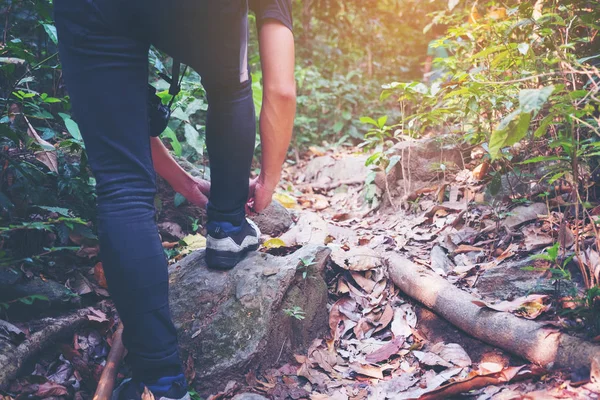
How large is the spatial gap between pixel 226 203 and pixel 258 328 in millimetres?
536

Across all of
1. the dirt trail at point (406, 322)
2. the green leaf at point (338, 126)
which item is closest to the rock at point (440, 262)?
the dirt trail at point (406, 322)

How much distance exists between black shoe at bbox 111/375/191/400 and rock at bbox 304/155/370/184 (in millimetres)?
3046

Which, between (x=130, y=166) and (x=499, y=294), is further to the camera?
(x=499, y=294)

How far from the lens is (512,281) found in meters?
2.01

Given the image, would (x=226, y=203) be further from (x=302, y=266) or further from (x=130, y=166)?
(x=130, y=166)

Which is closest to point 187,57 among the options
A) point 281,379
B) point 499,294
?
point 281,379

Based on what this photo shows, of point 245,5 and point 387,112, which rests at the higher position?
point 245,5

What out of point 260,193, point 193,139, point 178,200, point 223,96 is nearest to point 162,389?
point 260,193

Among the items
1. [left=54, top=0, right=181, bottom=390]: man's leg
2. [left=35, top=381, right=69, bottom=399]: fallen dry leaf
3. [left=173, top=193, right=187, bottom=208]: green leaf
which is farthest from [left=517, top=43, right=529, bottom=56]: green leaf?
[left=35, top=381, right=69, bottom=399]: fallen dry leaf

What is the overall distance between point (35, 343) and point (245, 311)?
2.62 ft

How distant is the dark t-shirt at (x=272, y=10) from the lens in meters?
1.73

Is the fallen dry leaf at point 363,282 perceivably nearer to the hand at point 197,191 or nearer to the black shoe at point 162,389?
the hand at point 197,191

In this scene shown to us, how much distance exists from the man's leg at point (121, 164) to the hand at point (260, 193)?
0.65m

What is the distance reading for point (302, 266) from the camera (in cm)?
214
